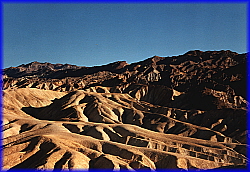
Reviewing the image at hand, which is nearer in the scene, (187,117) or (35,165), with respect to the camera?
(35,165)

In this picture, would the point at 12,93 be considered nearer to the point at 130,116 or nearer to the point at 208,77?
the point at 130,116

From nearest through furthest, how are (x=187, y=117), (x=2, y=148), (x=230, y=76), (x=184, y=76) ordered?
(x=2, y=148), (x=187, y=117), (x=230, y=76), (x=184, y=76)

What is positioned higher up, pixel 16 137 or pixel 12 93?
pixel 12 93

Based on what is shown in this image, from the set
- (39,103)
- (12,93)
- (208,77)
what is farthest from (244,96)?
(12,93)

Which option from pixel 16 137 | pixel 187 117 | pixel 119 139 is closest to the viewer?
pixel 16 137

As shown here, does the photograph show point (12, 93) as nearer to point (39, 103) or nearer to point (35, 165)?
point (39, 103)

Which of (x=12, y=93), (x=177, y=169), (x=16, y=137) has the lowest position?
(x=177, y=169)
